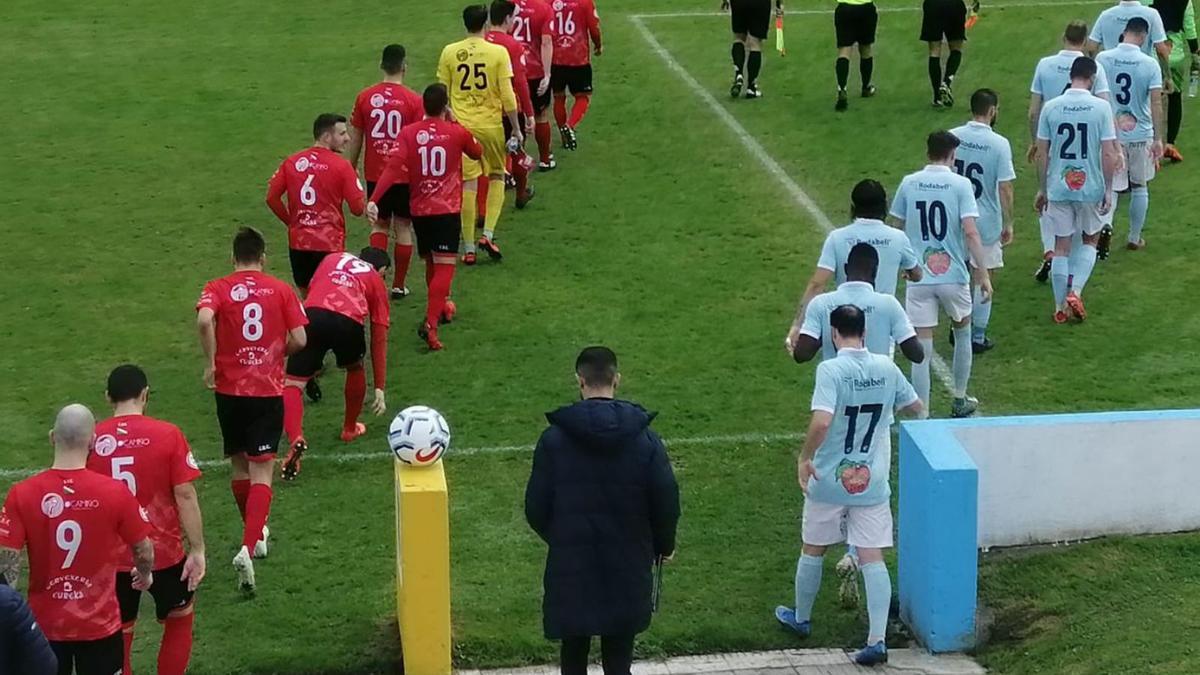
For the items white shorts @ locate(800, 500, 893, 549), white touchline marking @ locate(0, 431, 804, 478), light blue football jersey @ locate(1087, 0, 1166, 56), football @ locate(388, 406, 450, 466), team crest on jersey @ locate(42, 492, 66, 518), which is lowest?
white touchline marking @ locate(0, 431, 804, 478)

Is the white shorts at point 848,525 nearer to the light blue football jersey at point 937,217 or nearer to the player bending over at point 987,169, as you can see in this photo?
the light blue football jersey at point 937,217

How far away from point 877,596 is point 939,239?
3317 mm

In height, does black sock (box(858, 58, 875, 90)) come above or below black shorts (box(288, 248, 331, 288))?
above

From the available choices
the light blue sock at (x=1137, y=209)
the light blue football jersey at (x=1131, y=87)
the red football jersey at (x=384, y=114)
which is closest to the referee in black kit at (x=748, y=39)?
the light blue football jersey at (x=1131, y=87)

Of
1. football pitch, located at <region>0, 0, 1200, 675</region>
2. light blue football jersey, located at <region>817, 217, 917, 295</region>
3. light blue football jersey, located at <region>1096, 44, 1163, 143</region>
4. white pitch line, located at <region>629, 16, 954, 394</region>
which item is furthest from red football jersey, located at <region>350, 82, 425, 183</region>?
light blue football jersey, located at <region>1096, 44, 1163, 143</region>

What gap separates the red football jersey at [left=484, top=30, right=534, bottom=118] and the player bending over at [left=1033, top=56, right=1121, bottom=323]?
4671 mm

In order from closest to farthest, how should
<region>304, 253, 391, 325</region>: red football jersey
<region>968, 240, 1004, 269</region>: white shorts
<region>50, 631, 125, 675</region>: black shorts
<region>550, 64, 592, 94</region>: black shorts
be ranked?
<region>50, 631, 125, 675</region>: black shorts → <region>304, 253, 391, 325</region>: red football jersey → <region>968, 240, 1004, 269</region>: white shorts → <region>550, 64, 592, 94</region>: black shorts

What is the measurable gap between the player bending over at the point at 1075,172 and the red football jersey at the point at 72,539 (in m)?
7.97

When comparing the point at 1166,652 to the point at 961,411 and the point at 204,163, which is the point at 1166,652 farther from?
the point at 204,163

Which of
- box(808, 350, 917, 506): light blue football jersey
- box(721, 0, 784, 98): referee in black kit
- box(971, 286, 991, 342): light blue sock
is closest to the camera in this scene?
box(808, 350, 917, 506): light blue football jersey

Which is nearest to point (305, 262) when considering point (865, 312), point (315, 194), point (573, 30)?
point (315, 194)

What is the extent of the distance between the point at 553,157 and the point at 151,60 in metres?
7.27

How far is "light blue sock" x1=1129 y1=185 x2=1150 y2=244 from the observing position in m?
13.9

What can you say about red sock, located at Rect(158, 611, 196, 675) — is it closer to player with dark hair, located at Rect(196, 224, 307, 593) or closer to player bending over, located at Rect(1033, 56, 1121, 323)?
player with dark hair, located at Rect(196, 224, 307, 593)
